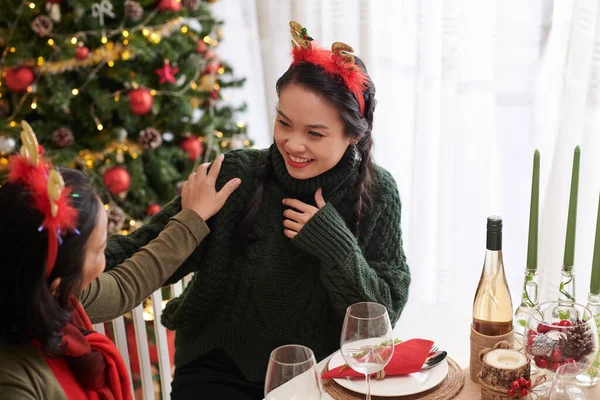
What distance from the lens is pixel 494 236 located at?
1229 millimetres

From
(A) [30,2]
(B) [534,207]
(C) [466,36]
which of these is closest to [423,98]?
(C) [466,36]

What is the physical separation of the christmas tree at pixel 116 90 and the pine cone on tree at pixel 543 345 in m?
1.76

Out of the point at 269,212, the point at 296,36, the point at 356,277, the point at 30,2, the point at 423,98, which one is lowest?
the point at 356,277

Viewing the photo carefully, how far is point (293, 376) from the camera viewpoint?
3.27ft

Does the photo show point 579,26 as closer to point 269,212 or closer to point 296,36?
point 296,36

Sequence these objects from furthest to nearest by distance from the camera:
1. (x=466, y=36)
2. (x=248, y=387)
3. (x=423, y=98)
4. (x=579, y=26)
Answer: (x=423, y=98) < (x=466, y=36) < (x=579, y=26) < (x=248, y=387)

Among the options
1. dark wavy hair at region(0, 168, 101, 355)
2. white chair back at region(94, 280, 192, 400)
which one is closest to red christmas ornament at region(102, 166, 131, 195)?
white chair back at region(94, 280, 192, 400)

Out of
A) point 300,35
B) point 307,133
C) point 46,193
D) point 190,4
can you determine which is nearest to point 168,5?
point 190,4

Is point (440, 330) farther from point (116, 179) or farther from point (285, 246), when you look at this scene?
point (116, 179)

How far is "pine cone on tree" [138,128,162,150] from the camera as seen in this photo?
8.68 ft

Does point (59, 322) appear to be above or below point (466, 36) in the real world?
below

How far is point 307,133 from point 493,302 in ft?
1.86

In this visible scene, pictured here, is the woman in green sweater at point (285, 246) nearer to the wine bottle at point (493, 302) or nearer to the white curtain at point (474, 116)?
the wine bottle at point (493, 302)

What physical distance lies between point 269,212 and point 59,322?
2.27 feet
